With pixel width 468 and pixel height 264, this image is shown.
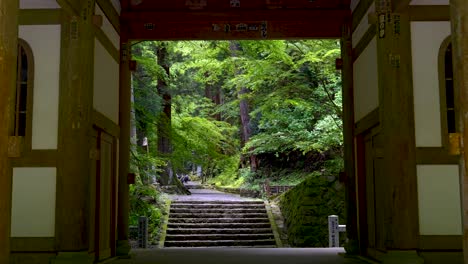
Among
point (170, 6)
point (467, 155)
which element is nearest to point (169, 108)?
point (170, 6)

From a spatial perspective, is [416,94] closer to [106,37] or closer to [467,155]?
[467,155]

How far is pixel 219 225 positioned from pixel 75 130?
27.0 ft

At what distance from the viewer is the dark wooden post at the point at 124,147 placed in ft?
24.4

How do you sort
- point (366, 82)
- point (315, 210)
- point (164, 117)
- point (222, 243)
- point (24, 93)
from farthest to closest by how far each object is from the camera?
point (222, 243), point (315, 210), point (164, 117), point (366, 82), point (24, 93)

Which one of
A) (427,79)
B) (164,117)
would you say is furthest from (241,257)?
(164,117)

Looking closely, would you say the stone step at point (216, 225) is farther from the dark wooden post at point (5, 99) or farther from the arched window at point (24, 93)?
the dark wooden post at point (5, 99)

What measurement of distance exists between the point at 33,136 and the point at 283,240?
26.1ft

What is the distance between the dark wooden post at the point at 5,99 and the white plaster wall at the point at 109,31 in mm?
3183

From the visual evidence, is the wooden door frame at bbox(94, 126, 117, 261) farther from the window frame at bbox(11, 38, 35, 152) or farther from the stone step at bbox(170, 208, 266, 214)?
the stone step at bbox(170, 208, 266, 214)

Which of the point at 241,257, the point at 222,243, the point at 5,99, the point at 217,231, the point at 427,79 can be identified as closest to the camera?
the point at 5,99

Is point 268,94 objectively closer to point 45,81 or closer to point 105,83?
point 105,83

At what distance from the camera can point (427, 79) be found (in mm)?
5676

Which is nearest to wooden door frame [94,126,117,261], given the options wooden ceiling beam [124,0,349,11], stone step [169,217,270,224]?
wooden ceiling beam [124,0,349,11]

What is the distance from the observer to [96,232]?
249 inches
